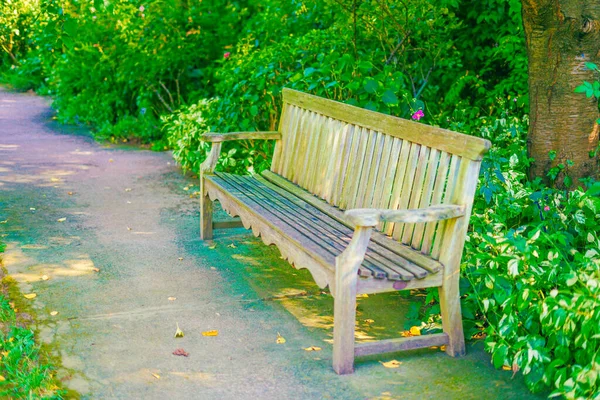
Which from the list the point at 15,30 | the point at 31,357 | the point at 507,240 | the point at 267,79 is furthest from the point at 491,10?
the point at 15,30

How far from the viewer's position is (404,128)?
410 centimetres

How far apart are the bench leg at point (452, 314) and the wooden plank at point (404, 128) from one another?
0.61 meters

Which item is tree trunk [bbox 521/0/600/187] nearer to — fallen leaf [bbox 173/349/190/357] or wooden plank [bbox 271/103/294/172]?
wooden plank [bbox 271/103/294/172]

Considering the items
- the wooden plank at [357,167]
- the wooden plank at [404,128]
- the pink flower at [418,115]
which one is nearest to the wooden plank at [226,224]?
the wooden plank at [404,128]

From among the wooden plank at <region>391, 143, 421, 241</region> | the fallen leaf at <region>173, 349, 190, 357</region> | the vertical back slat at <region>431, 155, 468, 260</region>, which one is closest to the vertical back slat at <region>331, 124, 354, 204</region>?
the wooden plank at <region>391, 143, 421, 241</region>

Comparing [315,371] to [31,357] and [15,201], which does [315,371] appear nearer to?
[31,357]

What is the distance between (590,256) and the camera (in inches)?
139

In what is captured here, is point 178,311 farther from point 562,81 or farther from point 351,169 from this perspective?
point 562,81

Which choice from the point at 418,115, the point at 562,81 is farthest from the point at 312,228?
the point at 562,81

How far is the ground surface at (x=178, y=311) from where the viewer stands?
3.53m

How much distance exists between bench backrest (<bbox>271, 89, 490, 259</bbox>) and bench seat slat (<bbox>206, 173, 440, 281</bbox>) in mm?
183

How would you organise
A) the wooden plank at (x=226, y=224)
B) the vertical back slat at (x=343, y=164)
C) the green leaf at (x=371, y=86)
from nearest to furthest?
the vertical back slat at (x=343, y=164), the green leaf at (x=371, y=86), the wooden plank at (x=226, y=224)

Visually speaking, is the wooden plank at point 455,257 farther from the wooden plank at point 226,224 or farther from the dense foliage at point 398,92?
the wooden plank at point 226,224

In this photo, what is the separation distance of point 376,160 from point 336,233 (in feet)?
1.62
